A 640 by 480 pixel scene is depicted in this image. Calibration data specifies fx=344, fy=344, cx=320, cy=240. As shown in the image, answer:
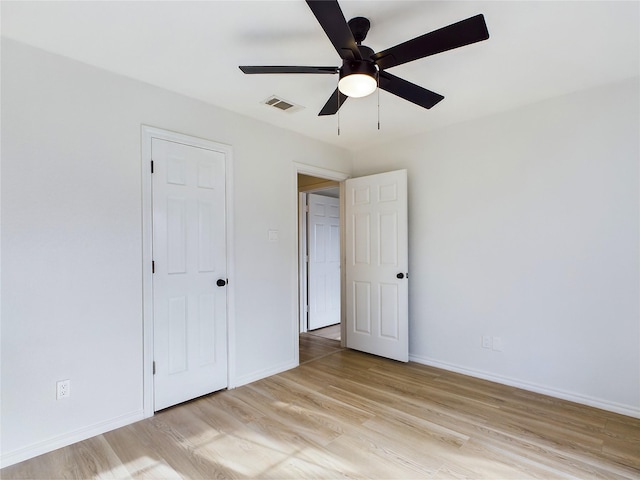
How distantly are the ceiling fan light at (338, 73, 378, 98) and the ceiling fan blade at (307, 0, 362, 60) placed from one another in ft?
0.29

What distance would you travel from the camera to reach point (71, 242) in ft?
7.06

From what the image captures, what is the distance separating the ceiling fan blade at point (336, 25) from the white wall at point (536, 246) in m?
1.99

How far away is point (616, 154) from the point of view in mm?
2512

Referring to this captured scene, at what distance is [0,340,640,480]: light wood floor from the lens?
1889 mm

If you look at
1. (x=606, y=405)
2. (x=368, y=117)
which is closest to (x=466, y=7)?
(x=368, y=117)

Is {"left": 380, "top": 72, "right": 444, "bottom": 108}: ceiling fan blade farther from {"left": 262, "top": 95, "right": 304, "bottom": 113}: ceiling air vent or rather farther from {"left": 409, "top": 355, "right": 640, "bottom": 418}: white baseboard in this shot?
{"left": 409, "top": 355, "right": 640, "bottom": 418}: white baseboard

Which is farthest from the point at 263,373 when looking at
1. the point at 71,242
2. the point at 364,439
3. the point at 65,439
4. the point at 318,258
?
the point at 318,258

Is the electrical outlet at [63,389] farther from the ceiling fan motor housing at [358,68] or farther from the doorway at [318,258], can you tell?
the doorway at [318,258]

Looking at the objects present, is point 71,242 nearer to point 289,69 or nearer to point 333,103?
point 289,69

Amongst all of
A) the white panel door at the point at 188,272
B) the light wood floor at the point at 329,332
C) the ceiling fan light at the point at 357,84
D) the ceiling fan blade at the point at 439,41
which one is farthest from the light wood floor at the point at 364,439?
the ceiling fan blade at the point at 439,41

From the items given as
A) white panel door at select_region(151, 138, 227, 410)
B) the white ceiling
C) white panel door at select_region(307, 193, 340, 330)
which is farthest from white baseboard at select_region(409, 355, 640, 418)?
the white ceiling

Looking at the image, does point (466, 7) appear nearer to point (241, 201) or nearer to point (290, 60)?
point (290, 60)

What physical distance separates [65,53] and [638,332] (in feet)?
13.9

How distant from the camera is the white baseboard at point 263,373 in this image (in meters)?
A: 2.99
